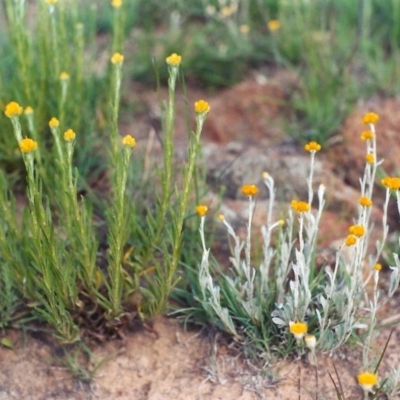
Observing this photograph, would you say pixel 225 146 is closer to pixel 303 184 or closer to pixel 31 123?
pixel 303 184

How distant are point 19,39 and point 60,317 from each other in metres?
1.12

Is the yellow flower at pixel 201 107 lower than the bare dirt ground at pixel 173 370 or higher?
higher

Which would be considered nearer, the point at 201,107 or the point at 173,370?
the point at 201,107

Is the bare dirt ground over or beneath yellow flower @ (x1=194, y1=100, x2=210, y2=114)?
beneath

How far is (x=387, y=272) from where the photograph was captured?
248cm

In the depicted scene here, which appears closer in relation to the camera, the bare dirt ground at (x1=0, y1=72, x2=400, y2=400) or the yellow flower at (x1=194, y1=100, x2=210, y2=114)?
the yellow flower at (x1=194, y1=100, x2=210, y2=114)

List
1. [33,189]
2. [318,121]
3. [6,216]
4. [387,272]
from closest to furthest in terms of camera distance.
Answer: [33,189], [6,216], [387,272], [318,121]

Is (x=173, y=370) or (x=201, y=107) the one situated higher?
(x=201, y=107)

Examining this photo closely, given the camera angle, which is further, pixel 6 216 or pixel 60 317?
pixel 6 216

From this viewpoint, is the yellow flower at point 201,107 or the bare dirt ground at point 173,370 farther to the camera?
the bare dirt ground at point 173,370

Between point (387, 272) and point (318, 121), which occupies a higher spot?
point (318, 121)

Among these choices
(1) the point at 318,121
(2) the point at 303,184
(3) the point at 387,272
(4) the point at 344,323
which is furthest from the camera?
(1) the point at 318,121

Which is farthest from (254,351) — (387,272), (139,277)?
(387,272)

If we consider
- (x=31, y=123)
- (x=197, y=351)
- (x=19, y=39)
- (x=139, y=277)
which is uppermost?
(x=19, y=39)
